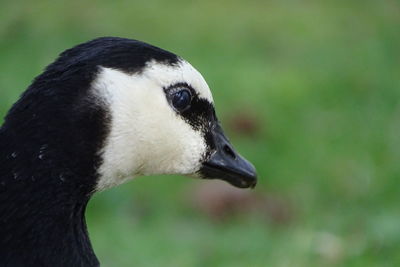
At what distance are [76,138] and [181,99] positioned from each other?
0.40 meters

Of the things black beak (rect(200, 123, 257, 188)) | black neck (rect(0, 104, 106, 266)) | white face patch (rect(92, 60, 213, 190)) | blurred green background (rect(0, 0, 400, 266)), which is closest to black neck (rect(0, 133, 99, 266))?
black neck (rect(0, 104, 106, 266))

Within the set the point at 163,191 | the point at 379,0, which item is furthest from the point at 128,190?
the point at 379,0

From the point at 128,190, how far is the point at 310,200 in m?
0.99

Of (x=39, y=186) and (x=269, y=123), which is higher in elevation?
(x=269, y=123)

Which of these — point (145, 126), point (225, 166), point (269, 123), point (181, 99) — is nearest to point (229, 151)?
point (225, 166)

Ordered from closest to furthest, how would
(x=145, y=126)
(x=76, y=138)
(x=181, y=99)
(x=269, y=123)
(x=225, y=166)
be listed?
(x=76, y=138) → (x=145, y=126) → (x=181, y=99) → (x=225, y=166) → (x=269, y=123)

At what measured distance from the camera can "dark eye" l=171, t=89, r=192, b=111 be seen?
3.21 metres

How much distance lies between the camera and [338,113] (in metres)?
6.79

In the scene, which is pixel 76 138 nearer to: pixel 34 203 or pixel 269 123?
pixel 34 203

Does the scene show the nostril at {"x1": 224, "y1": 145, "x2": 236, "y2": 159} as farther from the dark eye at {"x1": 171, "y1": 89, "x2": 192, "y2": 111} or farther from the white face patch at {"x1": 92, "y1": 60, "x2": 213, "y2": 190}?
the dark eye at {"x1": 171, "y1": 89, "x2": 192, "y2": 111}

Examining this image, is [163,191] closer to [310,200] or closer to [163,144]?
[310,200]

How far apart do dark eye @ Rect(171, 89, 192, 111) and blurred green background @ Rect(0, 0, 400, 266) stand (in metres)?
1.63

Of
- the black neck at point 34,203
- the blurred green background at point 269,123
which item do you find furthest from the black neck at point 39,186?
the blurred green background at point 269,123

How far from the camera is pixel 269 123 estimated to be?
6609 millimetres
